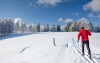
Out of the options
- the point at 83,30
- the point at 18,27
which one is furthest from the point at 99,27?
the point at 83,30

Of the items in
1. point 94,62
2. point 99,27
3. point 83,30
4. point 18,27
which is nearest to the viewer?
point 94,62

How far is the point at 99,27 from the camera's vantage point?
17325 centimetres

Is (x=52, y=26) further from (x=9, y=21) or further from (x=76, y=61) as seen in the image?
(x=76, y=61)

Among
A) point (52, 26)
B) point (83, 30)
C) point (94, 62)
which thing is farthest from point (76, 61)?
point (52, 26)

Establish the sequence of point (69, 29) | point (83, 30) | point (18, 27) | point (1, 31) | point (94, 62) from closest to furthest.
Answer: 1. point (94, 62)
2. point (83, 30)
3. point (1, 31)
4. point (69, 29)
5. point (18, 27)

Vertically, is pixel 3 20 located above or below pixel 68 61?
above

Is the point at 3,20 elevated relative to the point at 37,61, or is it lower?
elevated

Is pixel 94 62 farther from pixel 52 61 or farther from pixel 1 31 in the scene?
pixel 1 31

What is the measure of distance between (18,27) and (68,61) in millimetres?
180947

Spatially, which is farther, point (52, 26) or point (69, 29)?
point (52, 26)

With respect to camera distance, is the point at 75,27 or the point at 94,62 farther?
the point at 75,27

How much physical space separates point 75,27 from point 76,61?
12320 cm

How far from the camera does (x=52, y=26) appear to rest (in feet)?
572

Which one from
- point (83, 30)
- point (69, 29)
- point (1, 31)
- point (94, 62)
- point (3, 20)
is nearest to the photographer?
point (94, 62)
